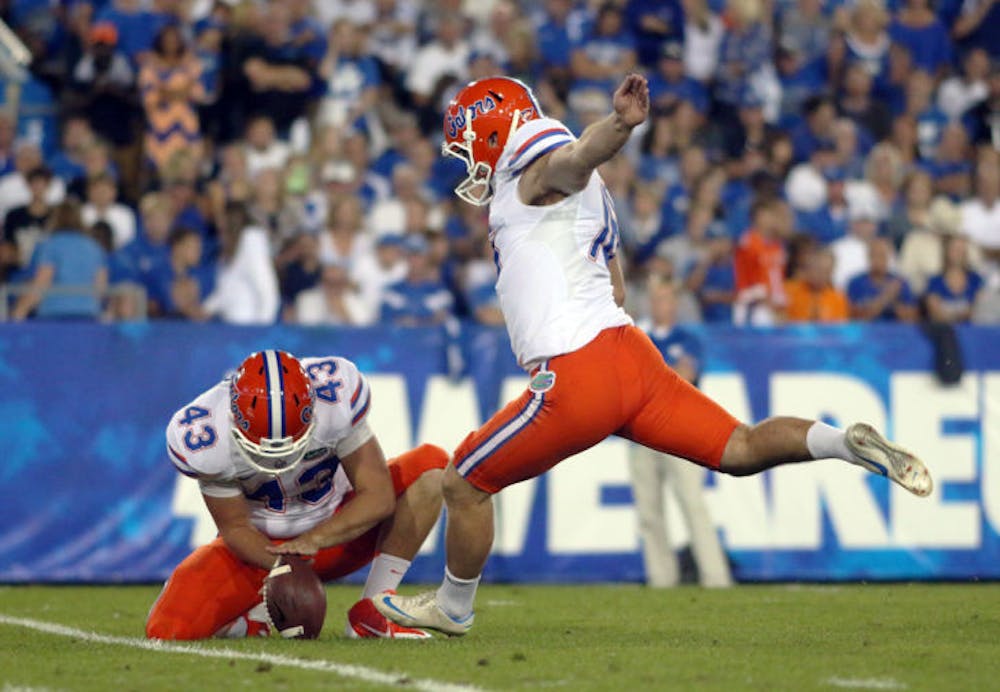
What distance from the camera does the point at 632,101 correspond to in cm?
520

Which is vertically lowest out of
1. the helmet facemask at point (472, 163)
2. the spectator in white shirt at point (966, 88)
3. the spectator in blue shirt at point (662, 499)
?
the spectator in blue shirt at point (662, 499)

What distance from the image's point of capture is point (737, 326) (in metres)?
9.95

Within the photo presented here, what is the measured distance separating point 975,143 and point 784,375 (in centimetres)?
544

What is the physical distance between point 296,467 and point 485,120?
1430 mm

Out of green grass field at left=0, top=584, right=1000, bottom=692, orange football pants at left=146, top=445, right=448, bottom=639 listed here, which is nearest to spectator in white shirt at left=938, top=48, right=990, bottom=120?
green grass field at left=0, top=584, right=1000, bottom=692

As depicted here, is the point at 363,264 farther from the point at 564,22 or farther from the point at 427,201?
the point at 564,22

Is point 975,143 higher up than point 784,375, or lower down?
higher up

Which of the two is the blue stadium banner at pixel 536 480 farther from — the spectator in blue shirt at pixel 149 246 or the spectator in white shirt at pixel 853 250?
the spectator in white shirt at pixel 853 250

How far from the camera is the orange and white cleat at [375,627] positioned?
244 inches

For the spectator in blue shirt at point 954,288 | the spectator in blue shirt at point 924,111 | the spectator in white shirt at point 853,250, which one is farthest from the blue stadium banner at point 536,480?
the spectator in blue shirt at point 924,111

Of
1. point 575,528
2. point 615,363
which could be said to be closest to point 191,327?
point 575,528

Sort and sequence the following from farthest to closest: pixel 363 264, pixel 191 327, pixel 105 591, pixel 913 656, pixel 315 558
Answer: pixel 363 264
pixel 191 327
pixel 105 591
pixel 315 558
pixel 913 656

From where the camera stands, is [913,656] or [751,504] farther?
[751,504]

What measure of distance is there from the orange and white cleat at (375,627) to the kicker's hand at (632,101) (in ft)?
6.81
